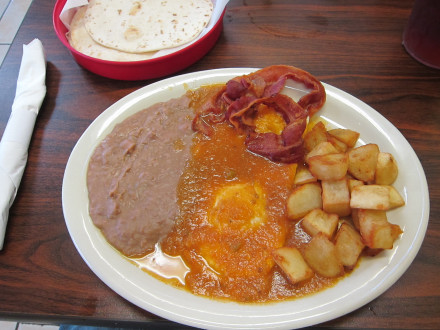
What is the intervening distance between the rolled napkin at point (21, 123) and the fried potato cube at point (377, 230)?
5.04 feet

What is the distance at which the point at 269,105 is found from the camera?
1856 mm

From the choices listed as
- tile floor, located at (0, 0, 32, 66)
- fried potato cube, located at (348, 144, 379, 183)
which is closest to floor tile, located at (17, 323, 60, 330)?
fried potato cube, located at (348, 144, 379, 183)

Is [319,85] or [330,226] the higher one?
[319,85]

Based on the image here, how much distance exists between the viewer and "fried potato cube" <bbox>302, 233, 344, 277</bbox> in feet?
4.51

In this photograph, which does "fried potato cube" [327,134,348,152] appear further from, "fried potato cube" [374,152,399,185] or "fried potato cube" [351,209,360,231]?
"fried potato cube" [351,209,360,231]

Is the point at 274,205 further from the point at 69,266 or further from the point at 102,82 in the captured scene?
the point at 102,82

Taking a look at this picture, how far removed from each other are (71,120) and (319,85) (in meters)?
1.40

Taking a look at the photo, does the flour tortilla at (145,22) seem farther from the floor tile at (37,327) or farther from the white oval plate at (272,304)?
the floor tile at (37,327)

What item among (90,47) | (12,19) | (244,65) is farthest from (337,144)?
(12,19)

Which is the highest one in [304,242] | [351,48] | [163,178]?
[351,48]

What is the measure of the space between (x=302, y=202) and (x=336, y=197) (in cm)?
14

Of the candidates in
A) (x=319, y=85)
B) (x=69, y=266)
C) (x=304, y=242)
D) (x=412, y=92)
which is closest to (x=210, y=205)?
(x=304, y=242)

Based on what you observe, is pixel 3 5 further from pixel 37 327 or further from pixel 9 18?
pixel 37 327

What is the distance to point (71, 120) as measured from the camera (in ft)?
6.87
